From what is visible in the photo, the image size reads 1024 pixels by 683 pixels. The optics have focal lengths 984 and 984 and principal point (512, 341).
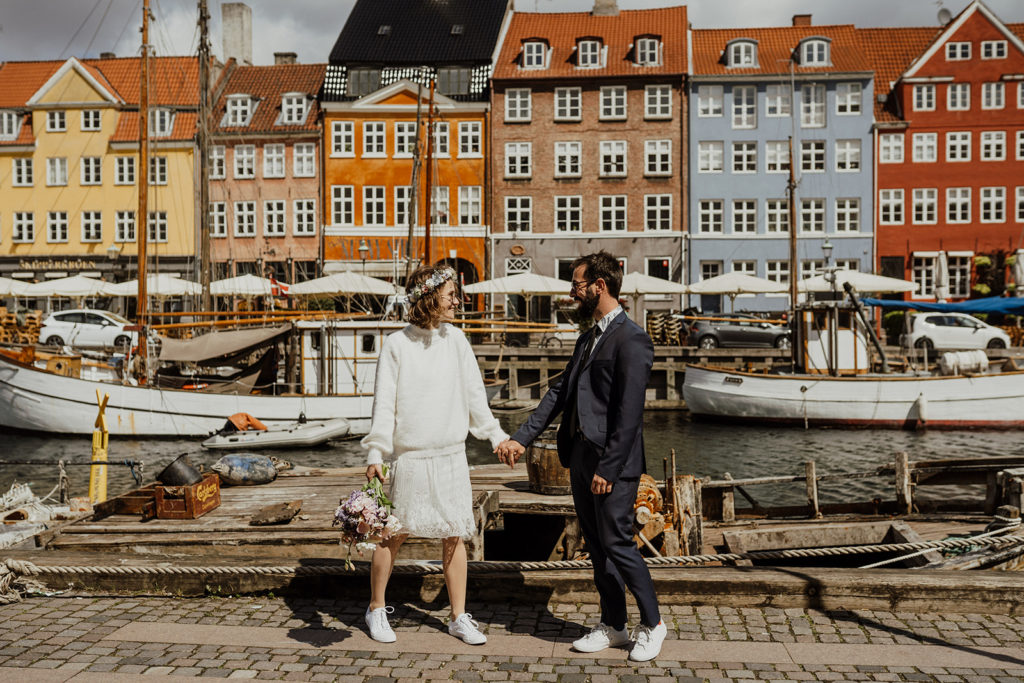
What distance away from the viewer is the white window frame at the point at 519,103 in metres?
44.6

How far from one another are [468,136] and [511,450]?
40883 mm

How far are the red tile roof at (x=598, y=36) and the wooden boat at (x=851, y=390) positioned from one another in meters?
20.8

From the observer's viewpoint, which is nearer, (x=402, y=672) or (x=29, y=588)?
(x=402, y=672)

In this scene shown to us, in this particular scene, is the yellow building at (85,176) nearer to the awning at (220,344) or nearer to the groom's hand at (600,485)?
the awning at (220,344)

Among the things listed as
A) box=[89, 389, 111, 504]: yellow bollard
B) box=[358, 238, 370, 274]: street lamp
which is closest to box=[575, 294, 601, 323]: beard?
box=[89, 389, 111, 504]: yellow bollard

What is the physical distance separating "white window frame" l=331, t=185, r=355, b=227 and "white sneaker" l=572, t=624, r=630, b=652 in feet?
134

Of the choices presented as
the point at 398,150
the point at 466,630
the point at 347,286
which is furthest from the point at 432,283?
the point at 398,150

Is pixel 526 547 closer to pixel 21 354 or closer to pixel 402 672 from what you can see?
pixel 402 672

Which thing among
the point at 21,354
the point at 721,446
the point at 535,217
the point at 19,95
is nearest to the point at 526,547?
the point at 721,446

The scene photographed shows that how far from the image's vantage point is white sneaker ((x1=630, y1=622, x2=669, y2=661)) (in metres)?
4.88

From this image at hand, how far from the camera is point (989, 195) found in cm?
4378

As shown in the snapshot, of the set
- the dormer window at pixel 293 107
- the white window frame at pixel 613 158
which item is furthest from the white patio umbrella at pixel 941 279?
the dormer window at pixel 293 107

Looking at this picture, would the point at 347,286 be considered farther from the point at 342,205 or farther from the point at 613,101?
the point at 613,101

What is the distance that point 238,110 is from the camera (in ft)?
153
